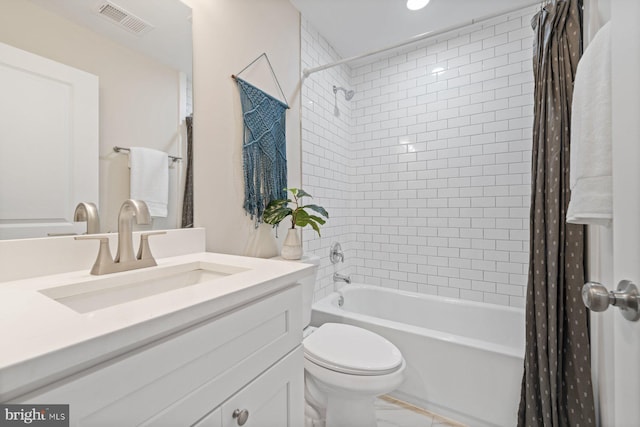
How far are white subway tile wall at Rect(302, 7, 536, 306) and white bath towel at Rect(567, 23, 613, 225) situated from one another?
4.68 feet

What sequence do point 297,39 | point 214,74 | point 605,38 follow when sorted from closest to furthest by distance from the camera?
1. point 605,38
2. point 214,74
3. point 297,39

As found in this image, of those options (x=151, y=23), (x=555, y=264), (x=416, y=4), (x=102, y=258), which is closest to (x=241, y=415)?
(x=102, y=258)

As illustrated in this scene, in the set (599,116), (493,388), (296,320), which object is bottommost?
(493,388)

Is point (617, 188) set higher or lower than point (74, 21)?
lower

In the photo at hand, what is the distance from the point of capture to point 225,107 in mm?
1439

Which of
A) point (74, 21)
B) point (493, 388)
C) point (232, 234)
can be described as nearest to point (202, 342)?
point (232, 234)

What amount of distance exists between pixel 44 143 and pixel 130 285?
0.49 metres

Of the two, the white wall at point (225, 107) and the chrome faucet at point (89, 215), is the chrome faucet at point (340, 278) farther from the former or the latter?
the chrome faucet at point (89, 215)

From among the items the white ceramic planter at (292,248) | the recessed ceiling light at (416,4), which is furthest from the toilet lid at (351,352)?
the recessed ceiling light at (416,4)

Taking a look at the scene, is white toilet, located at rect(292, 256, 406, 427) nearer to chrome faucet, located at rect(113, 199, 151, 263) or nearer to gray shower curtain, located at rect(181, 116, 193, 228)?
gray shower curtain, located at rect(181, 116, 193, 228)

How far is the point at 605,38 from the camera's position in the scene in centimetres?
70

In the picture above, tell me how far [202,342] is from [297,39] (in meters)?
2.06

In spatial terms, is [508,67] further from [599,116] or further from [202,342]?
[202,342]

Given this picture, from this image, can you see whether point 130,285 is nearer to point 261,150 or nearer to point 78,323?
point 78,323
